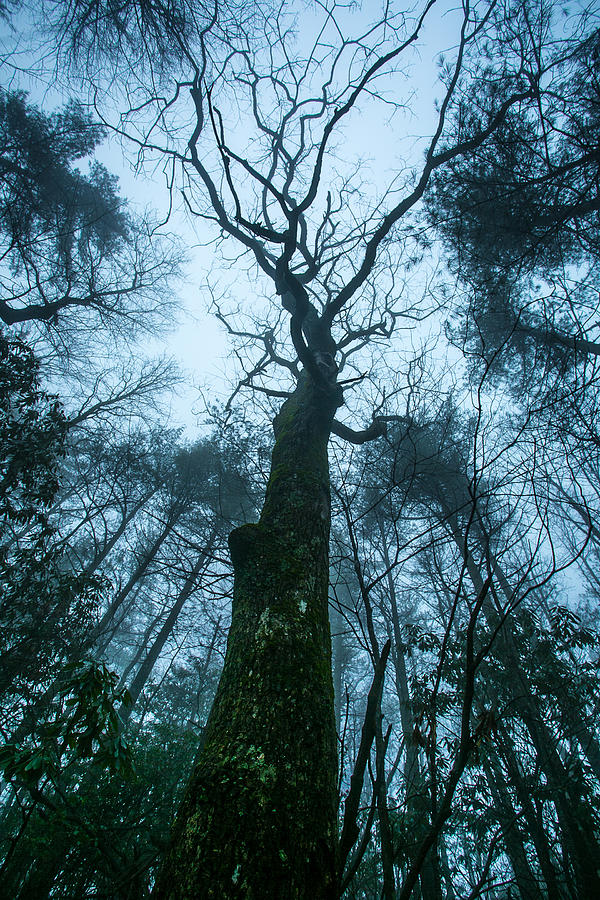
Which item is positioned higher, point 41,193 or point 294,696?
point 41,193

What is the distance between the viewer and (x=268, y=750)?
1.16 metres

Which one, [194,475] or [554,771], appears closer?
[554,771]

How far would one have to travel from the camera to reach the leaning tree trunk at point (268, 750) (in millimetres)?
912

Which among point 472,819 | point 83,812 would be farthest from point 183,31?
point 472,819

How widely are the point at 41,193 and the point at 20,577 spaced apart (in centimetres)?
769

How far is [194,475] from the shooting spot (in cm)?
962

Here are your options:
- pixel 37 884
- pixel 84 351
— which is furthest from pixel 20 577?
pixel 84 351

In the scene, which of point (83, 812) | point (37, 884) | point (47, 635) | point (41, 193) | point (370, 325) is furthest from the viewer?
point (41, 193)

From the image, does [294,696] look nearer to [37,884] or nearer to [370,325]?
[37,884]

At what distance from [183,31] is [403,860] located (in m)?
9.08

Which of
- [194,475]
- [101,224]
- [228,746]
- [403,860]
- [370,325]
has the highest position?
[101,224]

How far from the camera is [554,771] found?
10.7ft

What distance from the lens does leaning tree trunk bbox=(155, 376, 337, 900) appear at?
912 millimetres

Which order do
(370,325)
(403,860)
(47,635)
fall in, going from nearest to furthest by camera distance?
(403,860), (47,635), (370,325)
